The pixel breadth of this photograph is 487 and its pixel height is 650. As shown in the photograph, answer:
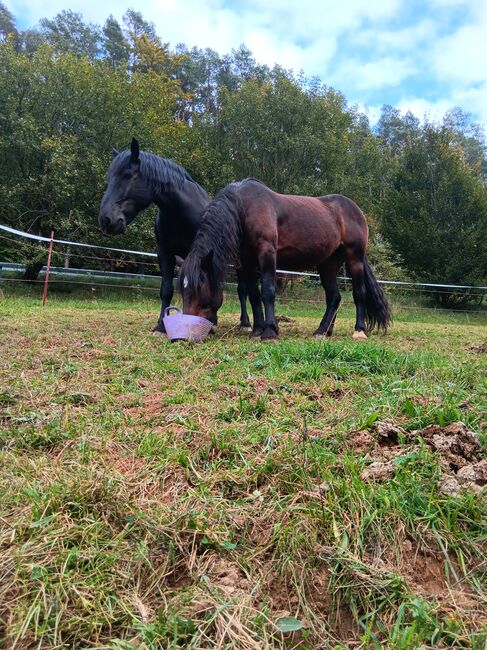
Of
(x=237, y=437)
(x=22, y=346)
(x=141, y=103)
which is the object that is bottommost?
(x=22, y=346)

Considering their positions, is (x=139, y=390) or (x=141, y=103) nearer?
(x=139, y=390)

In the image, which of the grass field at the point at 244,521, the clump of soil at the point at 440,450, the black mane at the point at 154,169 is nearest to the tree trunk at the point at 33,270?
the black mane at the point at 154,169

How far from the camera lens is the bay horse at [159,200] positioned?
4379mm

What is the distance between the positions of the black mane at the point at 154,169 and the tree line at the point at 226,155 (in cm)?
820

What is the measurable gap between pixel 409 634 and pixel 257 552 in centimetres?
39

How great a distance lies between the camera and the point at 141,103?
49.3 ft

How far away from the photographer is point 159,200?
→ 4.68m

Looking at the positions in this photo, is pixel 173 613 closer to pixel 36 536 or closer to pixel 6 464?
pixel 36 536

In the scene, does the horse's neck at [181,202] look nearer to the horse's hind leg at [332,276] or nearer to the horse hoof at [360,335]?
the horse's hind leg at [332,276]

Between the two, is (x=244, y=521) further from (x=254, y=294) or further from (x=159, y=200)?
(x=254, y=294)

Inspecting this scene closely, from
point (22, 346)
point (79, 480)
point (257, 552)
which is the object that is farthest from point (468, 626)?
point (22, 346)

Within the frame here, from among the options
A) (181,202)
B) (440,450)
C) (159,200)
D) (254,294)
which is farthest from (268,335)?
(440,450)

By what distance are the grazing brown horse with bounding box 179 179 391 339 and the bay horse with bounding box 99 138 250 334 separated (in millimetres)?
460

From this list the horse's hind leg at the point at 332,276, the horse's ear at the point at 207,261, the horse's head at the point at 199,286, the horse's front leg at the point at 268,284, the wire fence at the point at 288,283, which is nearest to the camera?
the horse's head at the point at 199,286
